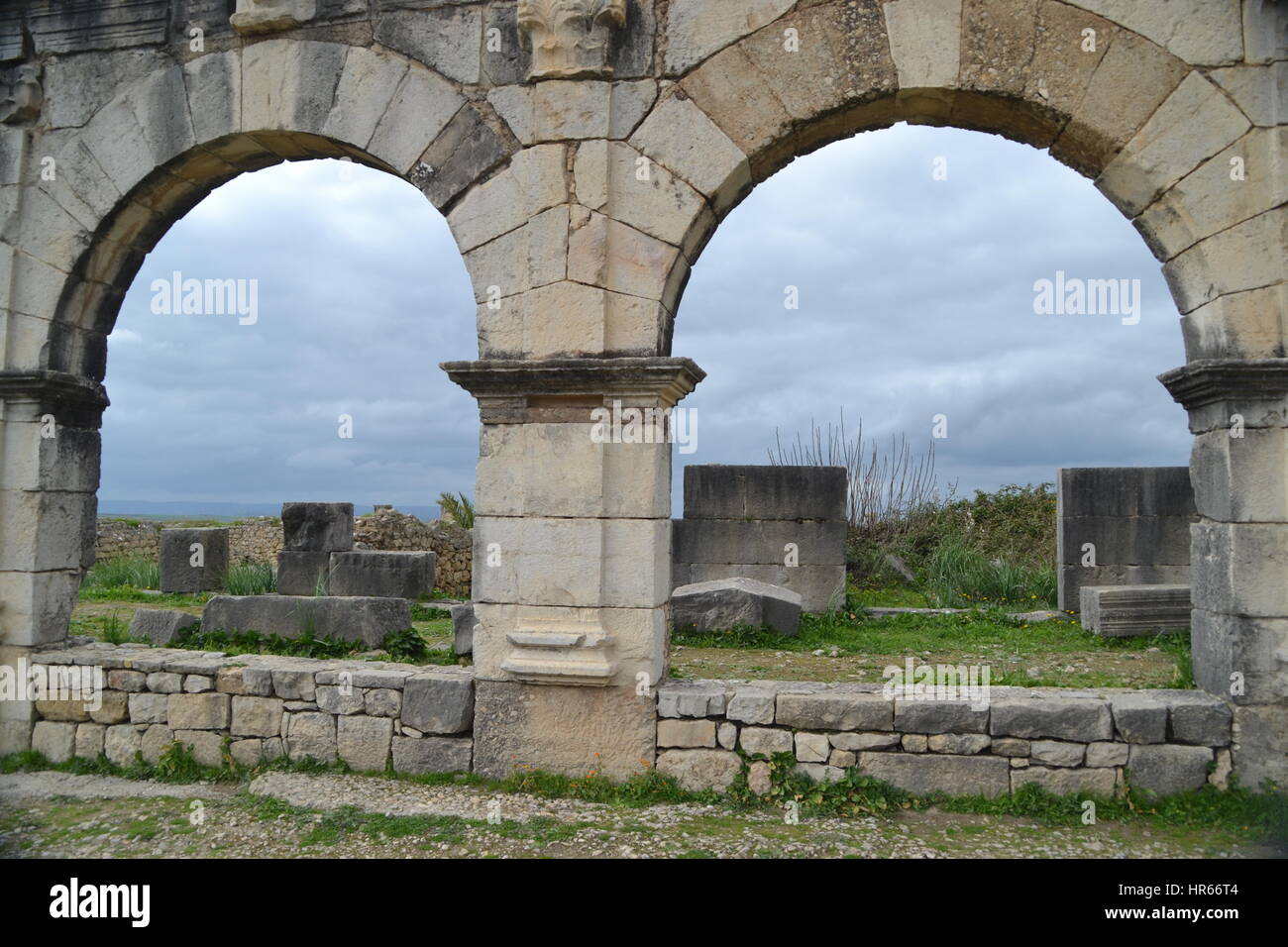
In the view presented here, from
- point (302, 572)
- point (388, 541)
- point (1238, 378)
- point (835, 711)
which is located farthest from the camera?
point (388, 541)

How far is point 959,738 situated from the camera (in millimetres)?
4398

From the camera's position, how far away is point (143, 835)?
425 cm

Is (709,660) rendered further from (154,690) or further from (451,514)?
(451,514)

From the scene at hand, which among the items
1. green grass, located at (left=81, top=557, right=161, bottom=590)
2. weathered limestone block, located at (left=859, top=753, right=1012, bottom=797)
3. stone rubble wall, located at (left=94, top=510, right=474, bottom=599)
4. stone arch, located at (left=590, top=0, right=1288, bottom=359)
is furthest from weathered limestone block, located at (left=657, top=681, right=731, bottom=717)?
green grass, located at (left=81, top=557, right=161, bottom=590)

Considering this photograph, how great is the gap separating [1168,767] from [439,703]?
3.65 meters

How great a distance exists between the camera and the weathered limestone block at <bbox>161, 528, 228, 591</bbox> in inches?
464

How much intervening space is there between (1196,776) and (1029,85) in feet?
11.3

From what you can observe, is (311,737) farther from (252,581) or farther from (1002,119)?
(252,581)

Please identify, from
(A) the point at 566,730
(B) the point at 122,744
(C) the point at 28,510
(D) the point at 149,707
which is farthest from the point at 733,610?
(C) the point at 28,510

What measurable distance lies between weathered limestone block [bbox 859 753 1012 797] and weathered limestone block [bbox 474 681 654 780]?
72cm

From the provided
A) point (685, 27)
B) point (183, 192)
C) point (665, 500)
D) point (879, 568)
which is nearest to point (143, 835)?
point (665, 500)

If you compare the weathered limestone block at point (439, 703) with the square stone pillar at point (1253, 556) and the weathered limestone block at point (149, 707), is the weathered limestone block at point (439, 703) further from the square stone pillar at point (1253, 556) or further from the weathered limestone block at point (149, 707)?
the square stone pillar at point (1253, 556)

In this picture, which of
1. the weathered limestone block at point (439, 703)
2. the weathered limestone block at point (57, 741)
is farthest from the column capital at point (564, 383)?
the weathered limestone block at point (57, 741)

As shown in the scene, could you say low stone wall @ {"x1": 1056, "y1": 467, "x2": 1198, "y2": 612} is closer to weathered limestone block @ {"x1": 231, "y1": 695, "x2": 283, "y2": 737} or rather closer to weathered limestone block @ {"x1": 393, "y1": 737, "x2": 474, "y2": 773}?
weathered limestone block @ {"x1": 393, "y1": 737, "x2": 474, "y2": 773}
